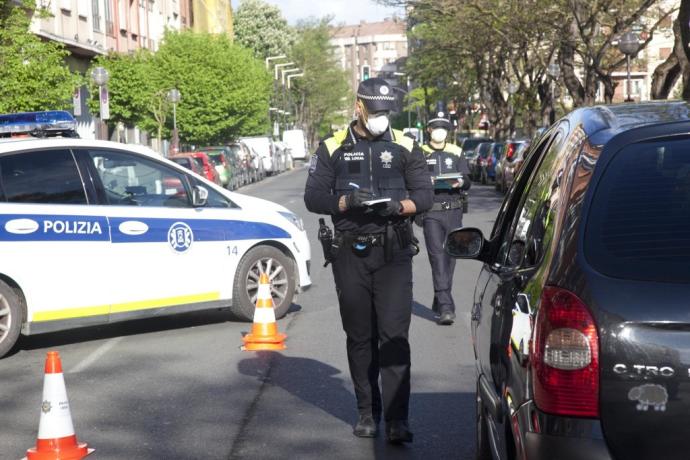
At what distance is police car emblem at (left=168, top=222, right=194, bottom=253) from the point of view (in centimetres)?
1042

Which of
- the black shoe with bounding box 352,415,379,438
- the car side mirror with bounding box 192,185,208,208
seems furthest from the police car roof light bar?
the black shoe with bounding box 352,415,379,438

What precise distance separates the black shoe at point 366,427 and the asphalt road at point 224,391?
0.14 feet

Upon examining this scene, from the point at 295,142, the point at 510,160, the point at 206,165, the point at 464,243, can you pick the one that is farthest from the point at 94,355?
the point at 295,142

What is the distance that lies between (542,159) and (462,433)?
7.27ft

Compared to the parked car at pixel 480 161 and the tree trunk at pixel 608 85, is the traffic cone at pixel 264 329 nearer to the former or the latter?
the tree trunk at pixel 608 85

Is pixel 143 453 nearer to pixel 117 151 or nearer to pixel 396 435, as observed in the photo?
pixel 396 435

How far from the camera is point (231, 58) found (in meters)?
58.0

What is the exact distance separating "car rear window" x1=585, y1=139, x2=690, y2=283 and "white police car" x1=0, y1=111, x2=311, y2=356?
6737 mm

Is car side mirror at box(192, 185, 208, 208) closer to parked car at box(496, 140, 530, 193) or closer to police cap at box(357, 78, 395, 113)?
police cap at box(357, 78, 395, 113)

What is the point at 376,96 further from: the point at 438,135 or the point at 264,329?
the point at 438,135

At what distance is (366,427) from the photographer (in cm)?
661

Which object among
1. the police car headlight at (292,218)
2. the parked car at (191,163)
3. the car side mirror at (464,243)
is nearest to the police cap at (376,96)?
the car side mirror at (464,243)

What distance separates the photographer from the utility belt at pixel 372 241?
6352mm

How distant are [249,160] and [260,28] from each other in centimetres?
6563
